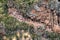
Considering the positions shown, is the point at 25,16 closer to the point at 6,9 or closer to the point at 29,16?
the point at 29,16

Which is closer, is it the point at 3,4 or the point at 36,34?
the point at 36,34

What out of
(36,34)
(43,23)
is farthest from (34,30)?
(43,23)

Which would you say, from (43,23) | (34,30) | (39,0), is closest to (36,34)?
(34,30)

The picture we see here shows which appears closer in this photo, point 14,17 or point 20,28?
point 20,28

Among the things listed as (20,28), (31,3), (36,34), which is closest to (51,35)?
(36,34)

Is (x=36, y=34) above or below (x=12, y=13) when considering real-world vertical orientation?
below

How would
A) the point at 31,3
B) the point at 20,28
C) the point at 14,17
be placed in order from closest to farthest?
the point at 20,28 < the point at 14,17 < the point at 31,3

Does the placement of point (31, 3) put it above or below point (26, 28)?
above

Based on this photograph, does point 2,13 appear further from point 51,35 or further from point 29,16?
point 51,35

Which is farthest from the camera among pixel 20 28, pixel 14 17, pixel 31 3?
pixel 31 3
